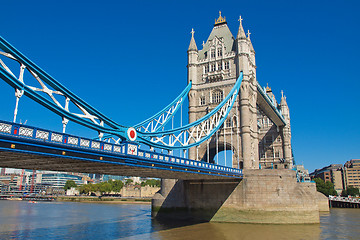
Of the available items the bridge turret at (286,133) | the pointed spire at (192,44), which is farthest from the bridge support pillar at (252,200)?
the bridge turret at (286,133)

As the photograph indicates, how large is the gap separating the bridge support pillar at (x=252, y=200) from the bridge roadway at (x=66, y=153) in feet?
37.4

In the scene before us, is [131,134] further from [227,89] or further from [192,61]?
[192,61]

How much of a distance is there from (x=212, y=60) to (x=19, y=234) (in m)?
31.8

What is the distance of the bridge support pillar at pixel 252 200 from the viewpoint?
32.7 meters

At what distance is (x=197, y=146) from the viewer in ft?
130

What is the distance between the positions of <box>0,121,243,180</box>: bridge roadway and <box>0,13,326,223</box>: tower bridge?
4 cm

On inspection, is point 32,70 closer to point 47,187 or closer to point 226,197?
point 226,197

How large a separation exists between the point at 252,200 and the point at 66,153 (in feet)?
75.7

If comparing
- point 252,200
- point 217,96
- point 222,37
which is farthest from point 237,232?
point 222,37

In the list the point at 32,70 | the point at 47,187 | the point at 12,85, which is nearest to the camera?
the point at 12,85

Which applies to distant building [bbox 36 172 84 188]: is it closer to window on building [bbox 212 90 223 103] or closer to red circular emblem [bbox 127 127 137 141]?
window on building [bbox 212 90 223 103]

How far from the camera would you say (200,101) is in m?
44.5

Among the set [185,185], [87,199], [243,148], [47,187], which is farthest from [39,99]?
[47,187]

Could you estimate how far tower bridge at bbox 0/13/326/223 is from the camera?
15.1 metres
